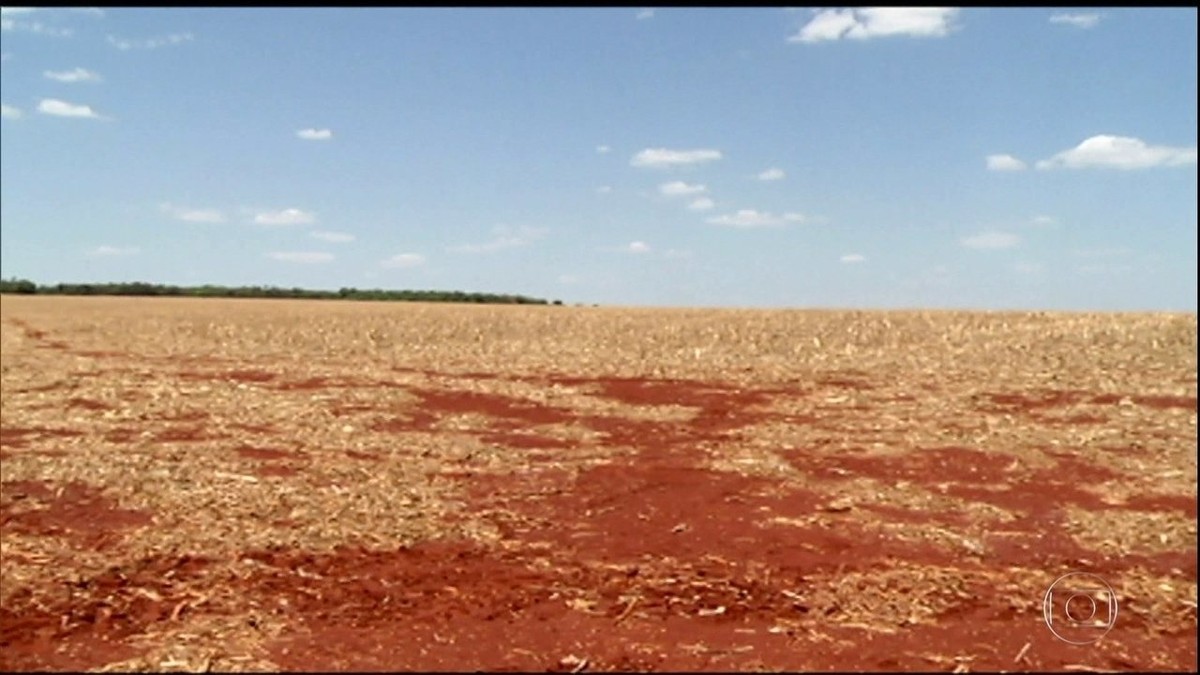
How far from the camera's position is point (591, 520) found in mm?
8453

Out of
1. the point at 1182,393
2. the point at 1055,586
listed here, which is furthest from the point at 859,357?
the point at 1055,586

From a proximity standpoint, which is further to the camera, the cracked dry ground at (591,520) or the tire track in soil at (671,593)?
the cracked dry ground at (591,520)

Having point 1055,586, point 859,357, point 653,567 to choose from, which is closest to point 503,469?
point 653,567

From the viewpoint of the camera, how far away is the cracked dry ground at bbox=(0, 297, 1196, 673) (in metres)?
5.47

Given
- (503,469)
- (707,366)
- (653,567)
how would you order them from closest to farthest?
(653,567), (503,469), (707,366)

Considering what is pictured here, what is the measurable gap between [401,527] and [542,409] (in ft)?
25.9

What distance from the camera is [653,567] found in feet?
22.9

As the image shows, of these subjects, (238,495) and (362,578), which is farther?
(238,495)

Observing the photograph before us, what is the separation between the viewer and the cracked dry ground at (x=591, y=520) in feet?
18.0

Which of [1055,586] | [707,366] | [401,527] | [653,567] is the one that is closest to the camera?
[1055,586]

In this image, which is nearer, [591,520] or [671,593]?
[671,593]

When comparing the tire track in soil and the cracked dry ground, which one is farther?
the cracked dry ground

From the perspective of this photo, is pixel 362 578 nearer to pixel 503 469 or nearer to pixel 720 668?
pixel 720 668

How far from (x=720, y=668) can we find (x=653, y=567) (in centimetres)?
193
